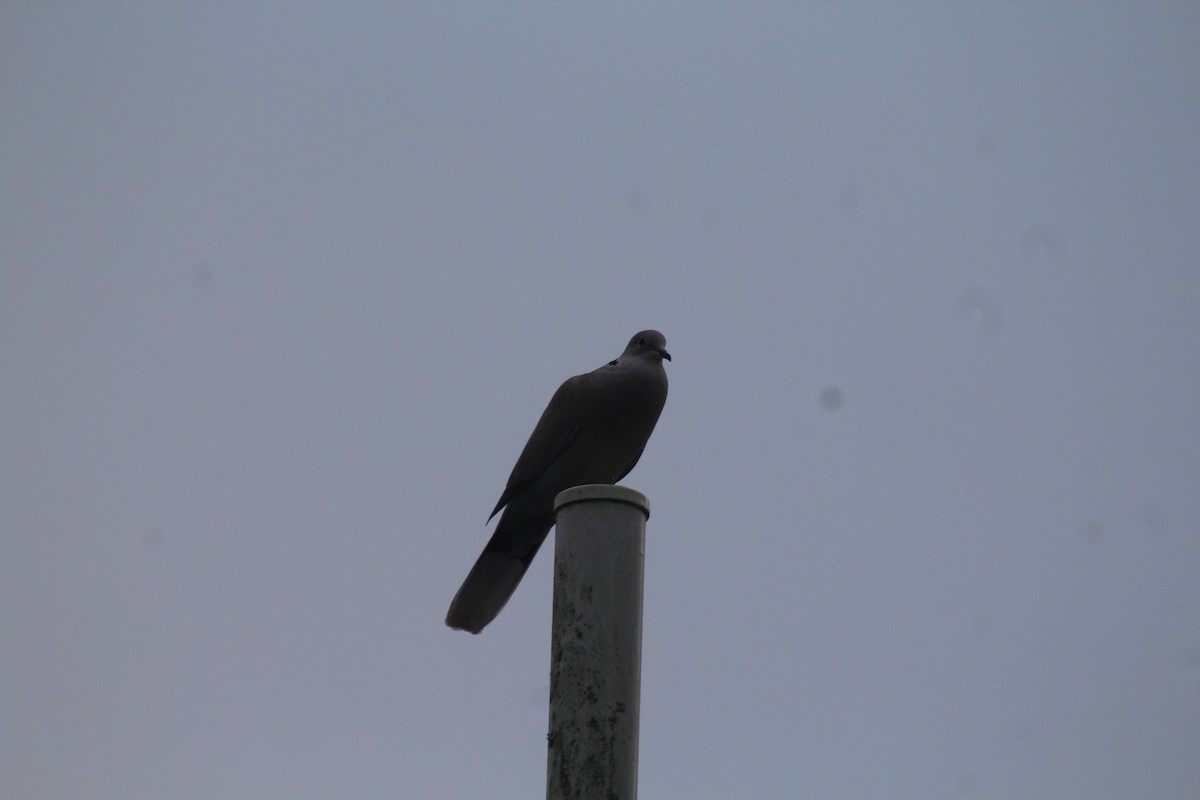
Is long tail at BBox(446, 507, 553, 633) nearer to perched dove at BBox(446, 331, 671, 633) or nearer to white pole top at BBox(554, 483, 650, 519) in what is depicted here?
perched dove at BBox(446, 331, 671, 633)

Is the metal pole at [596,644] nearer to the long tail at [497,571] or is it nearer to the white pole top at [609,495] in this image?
the white pole top at [609,495]

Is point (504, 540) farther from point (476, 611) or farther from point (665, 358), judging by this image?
point (665, 358)

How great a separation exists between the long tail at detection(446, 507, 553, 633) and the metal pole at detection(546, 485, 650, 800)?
2182mm

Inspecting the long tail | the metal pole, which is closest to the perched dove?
the long tail

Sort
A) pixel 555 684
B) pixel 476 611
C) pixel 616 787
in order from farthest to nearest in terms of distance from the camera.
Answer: pixel 476 611, pixel 555 684, pixel 616 787

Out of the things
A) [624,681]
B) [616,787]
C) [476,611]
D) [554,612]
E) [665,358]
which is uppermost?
[665,358]

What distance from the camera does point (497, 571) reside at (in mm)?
5934

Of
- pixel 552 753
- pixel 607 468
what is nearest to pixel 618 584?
pixel 552 753

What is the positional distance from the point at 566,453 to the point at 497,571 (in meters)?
0.69

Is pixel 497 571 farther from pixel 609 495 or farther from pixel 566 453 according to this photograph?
pixel 609 495

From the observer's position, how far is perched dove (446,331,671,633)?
226 inches

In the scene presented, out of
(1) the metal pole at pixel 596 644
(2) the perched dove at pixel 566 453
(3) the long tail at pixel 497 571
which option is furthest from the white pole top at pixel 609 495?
(3) the long tail at pixel 497 571

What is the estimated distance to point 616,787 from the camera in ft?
10.7

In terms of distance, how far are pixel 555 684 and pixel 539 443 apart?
8.48 ft
